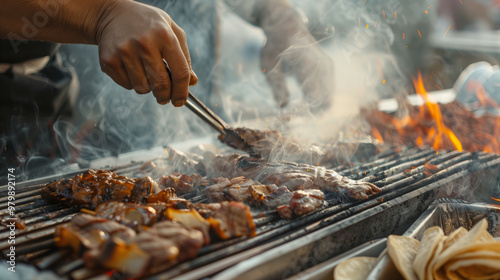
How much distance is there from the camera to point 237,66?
43.5 ft

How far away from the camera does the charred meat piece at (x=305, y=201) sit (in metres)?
2.39

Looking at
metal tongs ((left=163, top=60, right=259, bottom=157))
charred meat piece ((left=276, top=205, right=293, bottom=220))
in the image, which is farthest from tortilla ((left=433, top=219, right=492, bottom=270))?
metal tongs ((left=163, top=60, right=259, bottom=157))

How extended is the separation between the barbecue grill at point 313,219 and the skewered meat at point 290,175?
0.10 meters

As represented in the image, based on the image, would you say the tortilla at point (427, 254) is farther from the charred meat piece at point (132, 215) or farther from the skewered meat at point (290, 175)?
the charred meat piece at point (132, 215)

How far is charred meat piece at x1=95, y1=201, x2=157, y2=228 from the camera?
2.07m

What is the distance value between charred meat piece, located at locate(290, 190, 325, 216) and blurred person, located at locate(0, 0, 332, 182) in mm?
1163

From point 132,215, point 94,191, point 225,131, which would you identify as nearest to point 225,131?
point 225,131

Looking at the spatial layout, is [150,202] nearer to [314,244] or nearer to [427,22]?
[314,244]

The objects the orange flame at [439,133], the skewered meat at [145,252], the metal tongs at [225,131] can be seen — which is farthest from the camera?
the orange flame at [439,133]

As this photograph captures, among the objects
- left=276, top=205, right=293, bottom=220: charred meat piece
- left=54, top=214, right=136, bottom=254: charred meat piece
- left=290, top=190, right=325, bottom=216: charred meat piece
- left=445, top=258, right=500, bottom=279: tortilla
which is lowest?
left=54, top=214, right=136, bottom=254: charred meat piece

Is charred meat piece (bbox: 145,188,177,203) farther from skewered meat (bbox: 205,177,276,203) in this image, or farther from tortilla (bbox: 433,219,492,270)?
tortilla (bbox: 433,219,492,270)

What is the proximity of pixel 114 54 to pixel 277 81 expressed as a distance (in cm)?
306

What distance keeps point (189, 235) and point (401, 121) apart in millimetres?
4476

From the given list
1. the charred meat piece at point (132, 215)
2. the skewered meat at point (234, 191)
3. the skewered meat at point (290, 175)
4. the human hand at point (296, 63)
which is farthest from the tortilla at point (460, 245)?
the human hand at point (296, 63)
